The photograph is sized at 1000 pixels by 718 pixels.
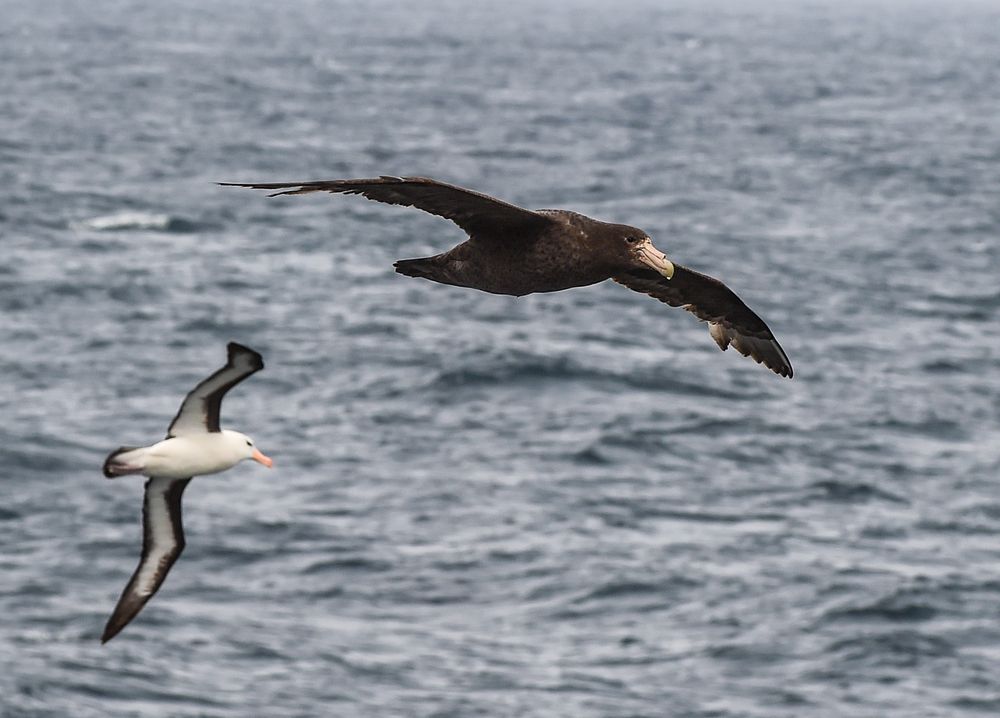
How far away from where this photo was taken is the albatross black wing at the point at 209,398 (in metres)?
→ 12.9

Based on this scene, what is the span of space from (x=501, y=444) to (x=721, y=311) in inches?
801

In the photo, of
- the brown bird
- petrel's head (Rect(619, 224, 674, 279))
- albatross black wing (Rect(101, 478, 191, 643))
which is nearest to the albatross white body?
albatross black wing (Rect(101, 478, 191, 643))

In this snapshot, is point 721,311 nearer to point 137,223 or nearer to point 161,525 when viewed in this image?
point 161,525

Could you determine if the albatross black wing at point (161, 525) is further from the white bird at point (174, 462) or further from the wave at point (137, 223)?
the wave at point (137, 223)

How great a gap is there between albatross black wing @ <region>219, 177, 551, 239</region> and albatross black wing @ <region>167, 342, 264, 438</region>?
121 inches

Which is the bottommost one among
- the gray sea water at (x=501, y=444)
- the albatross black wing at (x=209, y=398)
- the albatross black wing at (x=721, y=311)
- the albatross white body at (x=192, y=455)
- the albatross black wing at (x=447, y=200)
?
the gray sea water at (x=501, y=444)

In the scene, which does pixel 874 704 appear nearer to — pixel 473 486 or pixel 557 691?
pixel 557 691

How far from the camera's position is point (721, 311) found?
12.4 m

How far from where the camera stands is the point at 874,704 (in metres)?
24.0

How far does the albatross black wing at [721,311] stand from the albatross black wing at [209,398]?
2.86 meters

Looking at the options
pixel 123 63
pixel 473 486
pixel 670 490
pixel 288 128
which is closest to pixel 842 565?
pixel 670 490

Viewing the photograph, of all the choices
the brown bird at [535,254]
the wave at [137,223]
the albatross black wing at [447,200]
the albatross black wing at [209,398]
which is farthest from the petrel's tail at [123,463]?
the wave at [137,223]

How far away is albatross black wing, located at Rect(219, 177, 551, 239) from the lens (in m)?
8.65

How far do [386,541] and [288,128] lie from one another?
44.9 meters
